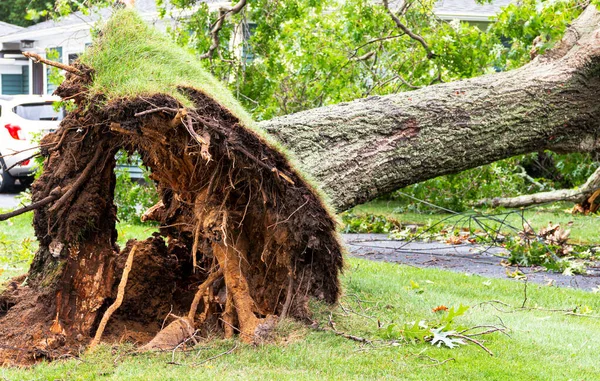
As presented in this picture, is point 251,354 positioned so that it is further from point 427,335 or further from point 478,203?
point 478,203

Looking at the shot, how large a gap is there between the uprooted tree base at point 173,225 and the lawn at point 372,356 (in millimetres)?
Answer: 198

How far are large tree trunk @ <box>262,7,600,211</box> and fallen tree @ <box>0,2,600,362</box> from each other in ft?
0.20

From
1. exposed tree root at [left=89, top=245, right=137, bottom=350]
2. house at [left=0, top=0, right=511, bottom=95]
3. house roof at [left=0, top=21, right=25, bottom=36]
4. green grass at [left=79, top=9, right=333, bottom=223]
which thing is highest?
house roof at [left=0, top=21, right=25, bottom=36]

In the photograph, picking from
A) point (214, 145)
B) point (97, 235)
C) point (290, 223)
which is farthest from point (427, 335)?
point (97, 235)

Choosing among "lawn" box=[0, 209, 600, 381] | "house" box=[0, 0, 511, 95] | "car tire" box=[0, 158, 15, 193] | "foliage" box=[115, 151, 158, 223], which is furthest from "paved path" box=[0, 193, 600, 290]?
"house" box=[0, 0, 511, 95]

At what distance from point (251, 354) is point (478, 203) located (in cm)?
856

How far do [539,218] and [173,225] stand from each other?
8.82 metres

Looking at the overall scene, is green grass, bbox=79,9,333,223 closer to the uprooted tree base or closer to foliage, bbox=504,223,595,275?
the uprooted tree base

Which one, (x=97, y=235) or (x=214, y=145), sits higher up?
(x=214, y=145)

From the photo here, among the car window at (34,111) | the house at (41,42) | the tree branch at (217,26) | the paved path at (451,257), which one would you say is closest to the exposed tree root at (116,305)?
the paved path at (451,257)

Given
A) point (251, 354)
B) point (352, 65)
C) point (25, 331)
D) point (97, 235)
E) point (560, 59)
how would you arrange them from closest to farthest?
point (251, 354)
point (25, 331)
point (97, 235)
point (560, 59)
point (352, 65)

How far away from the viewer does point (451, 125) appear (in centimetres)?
657

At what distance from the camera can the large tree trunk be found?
5.97m

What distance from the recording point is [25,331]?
15.6 feet
